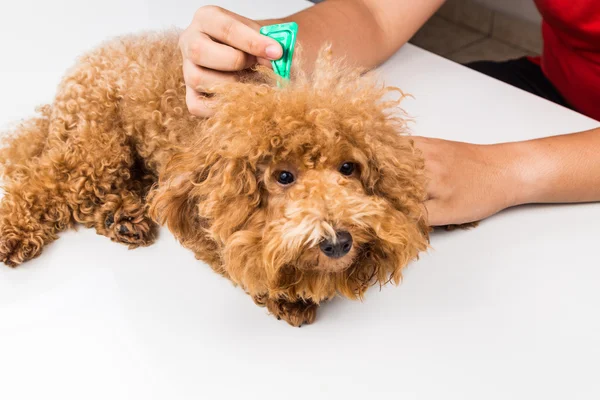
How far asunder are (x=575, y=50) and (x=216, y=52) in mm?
959

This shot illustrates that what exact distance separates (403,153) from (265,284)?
0.28 m

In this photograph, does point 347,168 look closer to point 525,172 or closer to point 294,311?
point 294,311

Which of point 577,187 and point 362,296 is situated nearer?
point 362,296

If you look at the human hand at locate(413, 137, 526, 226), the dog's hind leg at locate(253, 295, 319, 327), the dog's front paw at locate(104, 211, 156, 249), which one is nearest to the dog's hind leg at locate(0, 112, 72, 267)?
the dog's front paw at locate(104, 211, 156, 249)

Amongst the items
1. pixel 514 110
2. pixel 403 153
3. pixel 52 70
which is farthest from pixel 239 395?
pixel 52 70

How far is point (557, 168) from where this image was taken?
1182 millimetres

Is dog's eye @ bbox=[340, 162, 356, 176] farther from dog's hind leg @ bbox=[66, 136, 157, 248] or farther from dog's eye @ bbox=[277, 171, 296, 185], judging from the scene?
dog's hind leg @ bbox=[66, 136, 157, 248]

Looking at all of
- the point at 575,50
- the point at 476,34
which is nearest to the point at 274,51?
the point at 575,50

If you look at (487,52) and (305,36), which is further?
(487,52)

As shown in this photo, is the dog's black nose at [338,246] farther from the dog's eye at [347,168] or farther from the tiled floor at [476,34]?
the tiled floor at [476,34]

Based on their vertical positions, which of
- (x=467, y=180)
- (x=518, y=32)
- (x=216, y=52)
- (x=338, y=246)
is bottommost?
(x=518, y=32)

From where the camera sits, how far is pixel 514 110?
138 cm

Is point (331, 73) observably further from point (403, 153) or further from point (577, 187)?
point (577, 187)

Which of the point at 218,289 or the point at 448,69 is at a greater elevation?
the point at 448,69
